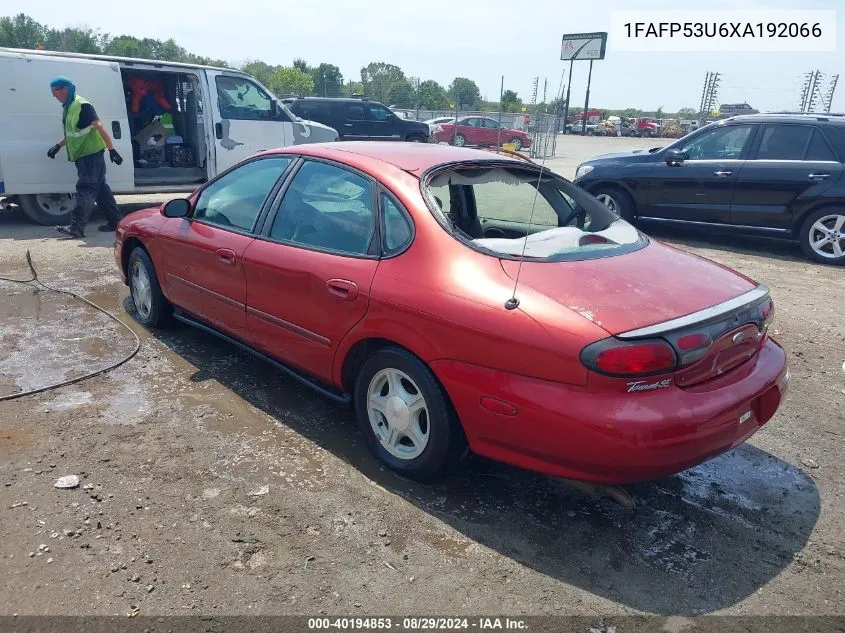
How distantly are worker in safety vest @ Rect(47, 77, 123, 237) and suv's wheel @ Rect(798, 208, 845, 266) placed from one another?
28.2 ft

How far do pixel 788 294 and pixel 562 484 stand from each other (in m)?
4.52

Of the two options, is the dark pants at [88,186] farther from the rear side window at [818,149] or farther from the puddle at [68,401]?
the rear side window at [818,149]

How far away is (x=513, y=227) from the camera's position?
12.3ft

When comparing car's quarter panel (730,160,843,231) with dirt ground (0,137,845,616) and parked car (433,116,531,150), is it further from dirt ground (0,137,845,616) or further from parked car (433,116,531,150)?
parked car (433,116,531,150)

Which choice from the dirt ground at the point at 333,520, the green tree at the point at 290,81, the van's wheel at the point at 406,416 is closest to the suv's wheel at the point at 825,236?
the dirt ground at the point at 333,520

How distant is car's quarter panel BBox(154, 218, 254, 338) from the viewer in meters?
3.93

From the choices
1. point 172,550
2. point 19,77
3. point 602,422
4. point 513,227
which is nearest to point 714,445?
point 602,422

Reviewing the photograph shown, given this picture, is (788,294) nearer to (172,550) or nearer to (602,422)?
(602,422)

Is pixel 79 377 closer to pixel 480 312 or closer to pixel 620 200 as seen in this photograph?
pixel 480 312

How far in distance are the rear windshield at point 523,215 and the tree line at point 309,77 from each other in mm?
672

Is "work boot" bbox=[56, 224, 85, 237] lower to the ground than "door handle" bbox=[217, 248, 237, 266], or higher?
lower

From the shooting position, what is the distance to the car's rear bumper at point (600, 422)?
2.43m

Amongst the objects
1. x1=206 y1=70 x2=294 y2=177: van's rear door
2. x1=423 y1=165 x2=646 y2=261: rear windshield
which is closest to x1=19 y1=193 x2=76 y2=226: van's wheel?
x1=206 y1=70 x2=294 y2=177: van's rear door

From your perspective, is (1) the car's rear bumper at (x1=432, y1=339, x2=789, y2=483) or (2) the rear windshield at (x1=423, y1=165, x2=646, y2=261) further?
(2) the rear windshield at (x1=423, y1=165, x2=646, y2=261)
